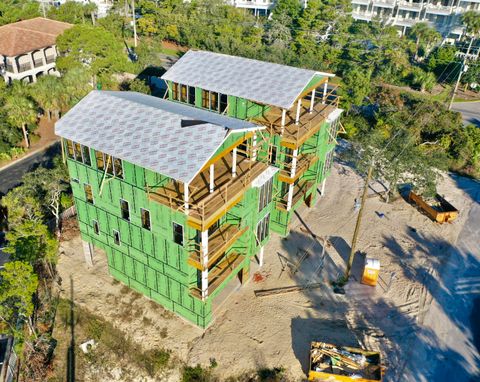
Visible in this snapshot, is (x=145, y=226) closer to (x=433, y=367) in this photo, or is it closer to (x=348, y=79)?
(x=433, y=367)

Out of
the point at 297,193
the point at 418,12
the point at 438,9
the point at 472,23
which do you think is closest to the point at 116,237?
the point at 297,193

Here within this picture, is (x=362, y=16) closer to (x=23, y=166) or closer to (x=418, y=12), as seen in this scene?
(x=418, y=12)

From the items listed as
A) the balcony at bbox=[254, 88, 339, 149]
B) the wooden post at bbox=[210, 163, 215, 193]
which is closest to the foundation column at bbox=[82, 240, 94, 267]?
the wooden post at bbox=[210, 163, 215, 193]

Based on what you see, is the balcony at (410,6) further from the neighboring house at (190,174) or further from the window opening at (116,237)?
the window opening at (116,237)

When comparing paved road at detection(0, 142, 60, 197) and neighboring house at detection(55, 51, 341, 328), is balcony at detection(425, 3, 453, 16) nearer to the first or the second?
neighboring house at detection(55, 51, 341, 328)

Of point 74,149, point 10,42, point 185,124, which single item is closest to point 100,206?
point 74,149

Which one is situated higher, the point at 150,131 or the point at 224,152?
the point at 150,131
